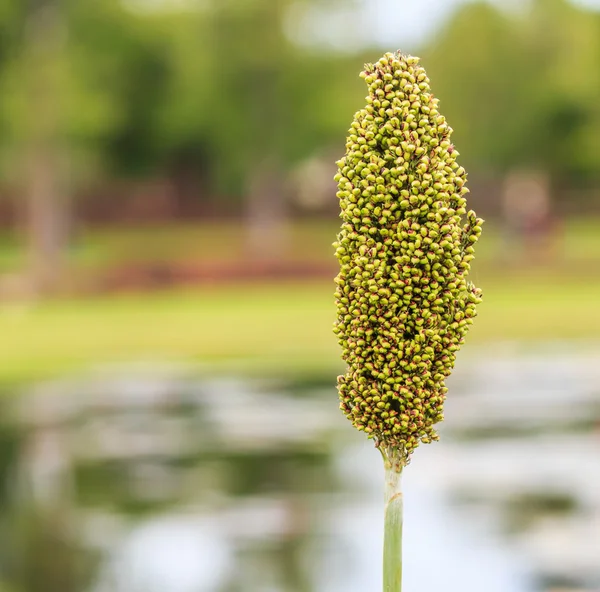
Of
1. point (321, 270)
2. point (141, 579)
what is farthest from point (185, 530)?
point (321, 270)

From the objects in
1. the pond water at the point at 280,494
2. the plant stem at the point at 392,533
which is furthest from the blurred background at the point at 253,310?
→ the plant stem at the point at 392,533

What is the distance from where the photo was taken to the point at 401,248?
173 inches

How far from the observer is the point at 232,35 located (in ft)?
179

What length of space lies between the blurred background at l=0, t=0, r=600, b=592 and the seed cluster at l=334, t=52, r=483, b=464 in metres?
5.62

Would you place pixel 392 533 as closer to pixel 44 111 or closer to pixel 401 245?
pixel 401 245

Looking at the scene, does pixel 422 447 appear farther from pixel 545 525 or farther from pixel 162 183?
pixel 162 183

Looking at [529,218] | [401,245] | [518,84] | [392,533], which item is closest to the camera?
[401,245]

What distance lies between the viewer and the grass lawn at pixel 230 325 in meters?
25.0

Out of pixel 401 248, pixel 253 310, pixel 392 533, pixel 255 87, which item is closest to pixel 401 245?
pixel 401 248

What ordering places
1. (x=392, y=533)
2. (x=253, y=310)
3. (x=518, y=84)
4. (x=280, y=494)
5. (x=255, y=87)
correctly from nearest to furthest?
(x=392, y=533) < (x=280, y=494) < (x=253, y=310) < (x=255, y=87) < (x=518, y=84)

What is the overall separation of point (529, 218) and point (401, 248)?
52888mm

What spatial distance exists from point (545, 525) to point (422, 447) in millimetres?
4230

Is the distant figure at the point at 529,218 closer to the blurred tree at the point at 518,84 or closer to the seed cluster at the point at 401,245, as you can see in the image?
the blurred tree at the point at 518,84

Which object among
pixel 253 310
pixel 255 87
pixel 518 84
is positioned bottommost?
pixel 253 310
